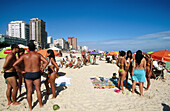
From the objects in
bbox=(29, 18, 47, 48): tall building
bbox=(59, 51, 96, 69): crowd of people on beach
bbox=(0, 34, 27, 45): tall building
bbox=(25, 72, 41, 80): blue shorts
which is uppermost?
bbox=(29, 18, 47, 48): tall building

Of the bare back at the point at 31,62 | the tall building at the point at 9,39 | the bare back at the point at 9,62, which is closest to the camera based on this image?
the bare back at the point at 31,62

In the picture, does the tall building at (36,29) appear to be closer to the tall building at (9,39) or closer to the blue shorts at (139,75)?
the tall building at (9,39)

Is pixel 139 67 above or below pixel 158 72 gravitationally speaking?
above

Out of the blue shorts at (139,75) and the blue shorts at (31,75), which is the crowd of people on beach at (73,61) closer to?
the blue shorts at (139,75)

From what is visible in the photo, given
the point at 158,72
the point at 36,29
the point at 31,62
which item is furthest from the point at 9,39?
the point at 158,72

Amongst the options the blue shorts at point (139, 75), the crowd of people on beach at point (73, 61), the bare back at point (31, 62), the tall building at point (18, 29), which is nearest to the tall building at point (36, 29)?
the tall building at point (18, 29)

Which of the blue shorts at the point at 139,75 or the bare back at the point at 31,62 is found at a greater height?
the bare back at the point at 31,62

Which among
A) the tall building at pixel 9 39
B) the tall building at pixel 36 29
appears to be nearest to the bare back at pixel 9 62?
the tall building at pixel 9 39

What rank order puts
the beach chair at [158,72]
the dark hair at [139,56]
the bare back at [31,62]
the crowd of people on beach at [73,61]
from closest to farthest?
the bare back at [31,62], the dark hair at [139,56], the beach chair at [158,72], the crowd of people on beach at [73,61]

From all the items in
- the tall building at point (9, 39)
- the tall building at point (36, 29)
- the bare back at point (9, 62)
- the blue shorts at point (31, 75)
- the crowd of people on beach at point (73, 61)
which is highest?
the tall building at point (36, 29)

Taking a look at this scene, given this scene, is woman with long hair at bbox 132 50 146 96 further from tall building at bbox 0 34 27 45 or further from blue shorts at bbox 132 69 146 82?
tall building at bbox 0 34 27 45

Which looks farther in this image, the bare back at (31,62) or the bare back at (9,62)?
the bare back at (9,62)

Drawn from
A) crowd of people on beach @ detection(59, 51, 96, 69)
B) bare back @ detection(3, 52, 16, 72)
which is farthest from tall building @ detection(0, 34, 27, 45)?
bare back @ detection(3, 52, 16, 72)

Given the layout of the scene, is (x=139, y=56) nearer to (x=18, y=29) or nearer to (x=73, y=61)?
(x=73, y=61)
